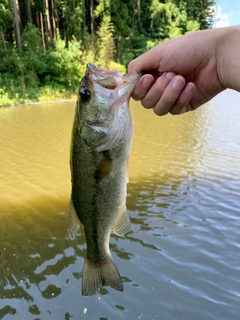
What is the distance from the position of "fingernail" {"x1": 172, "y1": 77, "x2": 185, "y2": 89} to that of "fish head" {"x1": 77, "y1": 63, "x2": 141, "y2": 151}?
265mm

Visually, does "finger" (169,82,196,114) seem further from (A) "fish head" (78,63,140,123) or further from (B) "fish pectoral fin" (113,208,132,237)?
(B) "fish pectoral fin" (113,208,132,237)

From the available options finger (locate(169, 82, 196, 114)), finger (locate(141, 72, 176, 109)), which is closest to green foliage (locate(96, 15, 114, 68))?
finger (locate(169, 82, 196, 114))

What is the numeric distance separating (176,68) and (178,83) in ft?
0.51

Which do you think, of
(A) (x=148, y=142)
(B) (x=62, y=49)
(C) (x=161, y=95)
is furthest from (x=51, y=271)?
(B) (x=62, y=49)

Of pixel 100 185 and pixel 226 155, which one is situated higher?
pixel 100 185

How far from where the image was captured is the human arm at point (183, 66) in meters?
2.04

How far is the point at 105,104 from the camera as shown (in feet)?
6.37

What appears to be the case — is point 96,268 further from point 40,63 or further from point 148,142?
point 40,63

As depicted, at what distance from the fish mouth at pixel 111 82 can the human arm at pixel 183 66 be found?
0.72 feet

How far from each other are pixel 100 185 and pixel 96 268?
610mm

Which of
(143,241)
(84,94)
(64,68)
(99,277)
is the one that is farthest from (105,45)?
(99,277)

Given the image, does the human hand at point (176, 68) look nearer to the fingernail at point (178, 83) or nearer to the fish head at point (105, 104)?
the fingernail at point (178, 83)

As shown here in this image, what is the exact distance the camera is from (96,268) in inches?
88.4

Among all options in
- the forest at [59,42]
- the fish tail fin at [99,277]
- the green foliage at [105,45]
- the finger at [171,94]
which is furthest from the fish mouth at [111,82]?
the green foliage at [105,45]
